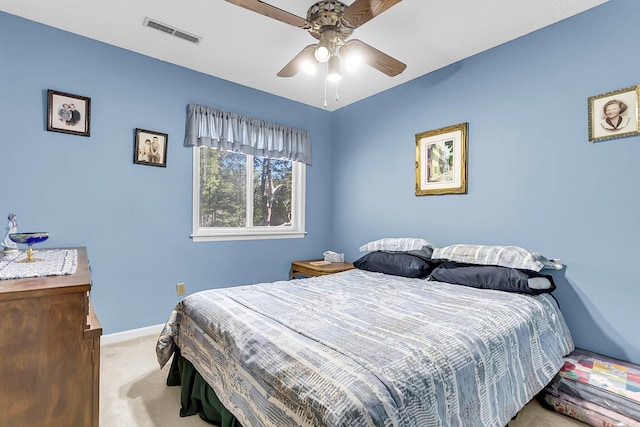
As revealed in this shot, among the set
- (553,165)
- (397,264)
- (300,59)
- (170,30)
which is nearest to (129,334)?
(397,264)

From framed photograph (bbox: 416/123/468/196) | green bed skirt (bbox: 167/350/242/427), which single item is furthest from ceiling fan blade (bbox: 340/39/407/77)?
green bed skirt (bbox: 167/350/242/427)

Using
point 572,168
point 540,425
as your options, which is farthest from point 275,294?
point 572,168

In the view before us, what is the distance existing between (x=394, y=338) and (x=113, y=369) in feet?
6.95

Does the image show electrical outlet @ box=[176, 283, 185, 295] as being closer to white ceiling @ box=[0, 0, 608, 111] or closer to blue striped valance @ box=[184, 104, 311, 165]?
blue striped valance @ box=[184, 104, 311, 165]

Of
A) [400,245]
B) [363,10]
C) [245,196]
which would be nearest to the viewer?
[363,10]

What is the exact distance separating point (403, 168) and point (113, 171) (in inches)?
110

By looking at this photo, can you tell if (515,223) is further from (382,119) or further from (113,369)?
(113,369)

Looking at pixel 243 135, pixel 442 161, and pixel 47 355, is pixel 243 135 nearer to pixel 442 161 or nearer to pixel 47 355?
pixel 442 161

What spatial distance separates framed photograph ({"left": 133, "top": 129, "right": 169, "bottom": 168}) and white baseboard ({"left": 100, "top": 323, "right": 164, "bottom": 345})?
4.99 feet

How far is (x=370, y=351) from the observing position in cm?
120

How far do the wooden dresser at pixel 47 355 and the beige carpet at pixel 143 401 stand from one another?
1.94ft

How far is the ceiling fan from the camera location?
1.68 meters

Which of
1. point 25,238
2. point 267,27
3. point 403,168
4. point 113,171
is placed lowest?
point 25,238

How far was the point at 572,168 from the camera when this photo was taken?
225 centimetres
